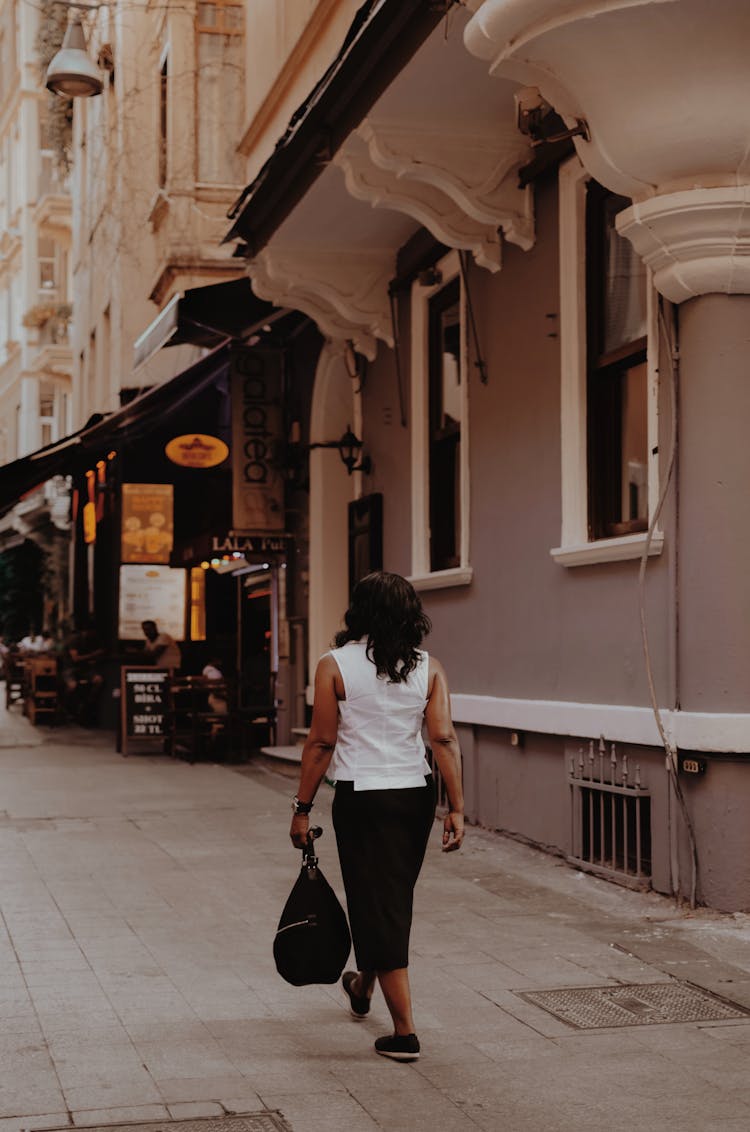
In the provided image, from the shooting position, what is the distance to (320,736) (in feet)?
19.1

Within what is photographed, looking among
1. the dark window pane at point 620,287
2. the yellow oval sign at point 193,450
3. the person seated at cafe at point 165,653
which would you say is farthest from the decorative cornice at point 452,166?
the person seated at cafe at point 165,653

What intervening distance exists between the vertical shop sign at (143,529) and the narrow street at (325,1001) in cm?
1200

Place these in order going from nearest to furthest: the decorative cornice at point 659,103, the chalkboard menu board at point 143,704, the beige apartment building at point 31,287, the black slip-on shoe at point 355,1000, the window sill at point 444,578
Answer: the black slip-on shoe at point 355,1000
the decorative cornice at point 659,103
the window sill at point 444,578
the chalkboard menu board at point 143,704
the beige apartment building at point 31,287

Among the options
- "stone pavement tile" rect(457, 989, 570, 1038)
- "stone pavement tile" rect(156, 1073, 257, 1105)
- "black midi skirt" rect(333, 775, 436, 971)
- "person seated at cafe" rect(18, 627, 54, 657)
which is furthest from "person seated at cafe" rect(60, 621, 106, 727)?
"stone pavement tile" rect(156, 1073, 257, 1105)

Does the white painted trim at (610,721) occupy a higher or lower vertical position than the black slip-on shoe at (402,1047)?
higher

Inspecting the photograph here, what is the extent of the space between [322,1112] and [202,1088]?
46 centimetres

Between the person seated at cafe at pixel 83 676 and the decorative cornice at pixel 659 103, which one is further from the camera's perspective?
the person seated at cafe at pixel 83 676

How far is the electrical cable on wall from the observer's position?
27.0 ft

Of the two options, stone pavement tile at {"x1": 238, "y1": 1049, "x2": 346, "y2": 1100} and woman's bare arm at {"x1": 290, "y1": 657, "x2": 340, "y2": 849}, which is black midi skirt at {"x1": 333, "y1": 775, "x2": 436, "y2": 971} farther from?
stone pavement tile at {"x1": 238, "y1": 1049, "x2": 346, "y2": 1100}

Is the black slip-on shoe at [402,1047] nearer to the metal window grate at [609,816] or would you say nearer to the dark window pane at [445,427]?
the metal window grate at [609,816]

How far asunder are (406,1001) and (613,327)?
17.4ft

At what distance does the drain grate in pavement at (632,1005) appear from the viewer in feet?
20.0

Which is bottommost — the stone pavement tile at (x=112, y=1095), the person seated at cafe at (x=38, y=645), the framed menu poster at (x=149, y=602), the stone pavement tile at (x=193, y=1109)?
the stone pavement tile at (x=193, y=1109)

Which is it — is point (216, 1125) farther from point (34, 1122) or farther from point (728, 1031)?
point (728, 1031)
